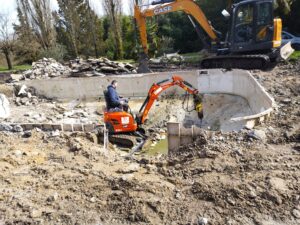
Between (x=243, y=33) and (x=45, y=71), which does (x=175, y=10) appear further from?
(x=45, y=71)

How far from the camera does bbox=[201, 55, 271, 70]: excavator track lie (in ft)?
36.3

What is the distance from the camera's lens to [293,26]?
21.2 metres

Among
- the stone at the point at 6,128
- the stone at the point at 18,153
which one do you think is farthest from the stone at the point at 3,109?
the stone at the point at 18,153

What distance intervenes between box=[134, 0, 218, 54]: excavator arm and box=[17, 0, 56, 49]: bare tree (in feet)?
44.6

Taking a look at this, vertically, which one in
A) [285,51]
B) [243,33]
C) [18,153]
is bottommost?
[18,153]

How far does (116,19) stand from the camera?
81.9ft

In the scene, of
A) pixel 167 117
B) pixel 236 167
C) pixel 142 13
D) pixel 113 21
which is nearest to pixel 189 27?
pixel 113 21

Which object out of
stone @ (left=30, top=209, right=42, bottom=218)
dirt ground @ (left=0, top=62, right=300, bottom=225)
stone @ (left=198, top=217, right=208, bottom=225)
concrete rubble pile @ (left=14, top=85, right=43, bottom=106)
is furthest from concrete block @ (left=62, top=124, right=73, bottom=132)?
concrete rubble pile @ (left=14, top=85, right=43, bottom=106)

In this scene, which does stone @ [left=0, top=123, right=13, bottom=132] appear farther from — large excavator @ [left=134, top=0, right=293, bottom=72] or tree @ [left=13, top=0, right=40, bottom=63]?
tree @ [left=13, top=0, right=40, bottom=63]

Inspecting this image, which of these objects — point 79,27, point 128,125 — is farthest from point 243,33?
point 79,27

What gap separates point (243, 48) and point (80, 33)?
18269 mm

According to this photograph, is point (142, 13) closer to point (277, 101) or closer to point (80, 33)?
point (277, 101)

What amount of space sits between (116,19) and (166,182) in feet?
72.2

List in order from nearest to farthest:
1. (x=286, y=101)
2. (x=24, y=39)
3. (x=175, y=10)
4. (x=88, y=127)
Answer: (x=286, y=101)
(x=88, y=127)
(x=175, y=10)
(x=24, y=39)
